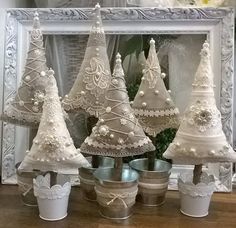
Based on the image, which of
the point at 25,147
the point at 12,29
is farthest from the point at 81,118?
the point at 12,29

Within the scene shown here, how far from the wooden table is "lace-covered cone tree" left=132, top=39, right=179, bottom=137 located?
0.16 metres

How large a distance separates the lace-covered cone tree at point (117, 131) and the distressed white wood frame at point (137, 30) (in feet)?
0.69

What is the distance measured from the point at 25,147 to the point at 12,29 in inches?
11.1

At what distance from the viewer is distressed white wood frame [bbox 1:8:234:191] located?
78 cm

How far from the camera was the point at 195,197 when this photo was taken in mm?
665

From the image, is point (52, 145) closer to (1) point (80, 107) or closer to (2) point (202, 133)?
(1) point (80, 107)

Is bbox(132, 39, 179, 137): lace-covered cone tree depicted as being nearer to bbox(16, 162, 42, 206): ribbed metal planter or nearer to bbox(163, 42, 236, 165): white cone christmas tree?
bbox(163, 42, 236, 165): white cone christmas tree

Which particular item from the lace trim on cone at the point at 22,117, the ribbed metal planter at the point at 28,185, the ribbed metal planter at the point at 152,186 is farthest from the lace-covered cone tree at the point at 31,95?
the ribbed metal planter at the point at 152,186

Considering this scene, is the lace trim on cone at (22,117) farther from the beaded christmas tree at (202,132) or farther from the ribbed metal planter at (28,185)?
the beaded christmas tree at (202,132)

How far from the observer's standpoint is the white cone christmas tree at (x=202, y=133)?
63 cm

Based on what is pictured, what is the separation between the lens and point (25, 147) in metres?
0.83

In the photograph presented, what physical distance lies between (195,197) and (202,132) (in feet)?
0.43

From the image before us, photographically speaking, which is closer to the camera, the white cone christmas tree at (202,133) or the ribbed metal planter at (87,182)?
the white cone christmas tree at (202,133)

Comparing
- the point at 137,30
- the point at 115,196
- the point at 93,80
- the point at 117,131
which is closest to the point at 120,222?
the point at 115,196
